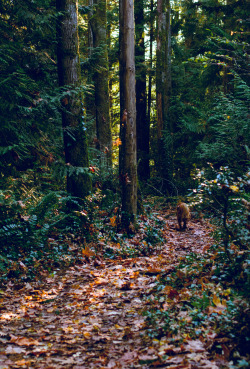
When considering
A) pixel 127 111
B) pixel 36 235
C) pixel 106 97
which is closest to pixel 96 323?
pixel 36 235

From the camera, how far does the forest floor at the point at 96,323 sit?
3.22m

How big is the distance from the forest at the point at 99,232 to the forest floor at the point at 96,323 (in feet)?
0.07

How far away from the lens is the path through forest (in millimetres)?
3260

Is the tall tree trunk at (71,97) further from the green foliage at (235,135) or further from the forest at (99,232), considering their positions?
the green foliage at (235,135)

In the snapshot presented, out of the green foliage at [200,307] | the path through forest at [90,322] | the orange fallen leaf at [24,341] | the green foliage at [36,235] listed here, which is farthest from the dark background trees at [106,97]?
the green foliage at [200,307]

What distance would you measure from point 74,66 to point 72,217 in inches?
164

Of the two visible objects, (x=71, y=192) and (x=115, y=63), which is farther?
(x=115, y=63)

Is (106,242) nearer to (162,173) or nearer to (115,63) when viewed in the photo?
(162,173)

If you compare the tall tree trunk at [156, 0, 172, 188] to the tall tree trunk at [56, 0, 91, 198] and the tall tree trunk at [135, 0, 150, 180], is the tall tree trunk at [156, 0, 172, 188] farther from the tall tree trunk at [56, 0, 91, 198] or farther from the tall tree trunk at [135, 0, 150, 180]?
the tall tree trunk at [56, 0, 91, 198]

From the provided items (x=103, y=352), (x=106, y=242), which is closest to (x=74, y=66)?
(x=106, y=242)

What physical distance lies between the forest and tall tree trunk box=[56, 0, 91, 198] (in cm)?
3

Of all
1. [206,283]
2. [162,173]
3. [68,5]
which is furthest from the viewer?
[162,173]

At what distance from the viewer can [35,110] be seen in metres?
7.91

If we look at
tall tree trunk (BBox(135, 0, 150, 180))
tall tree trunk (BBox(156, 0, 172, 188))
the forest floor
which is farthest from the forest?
tall tree trunk (BBox(135, 0, 150, 180))
